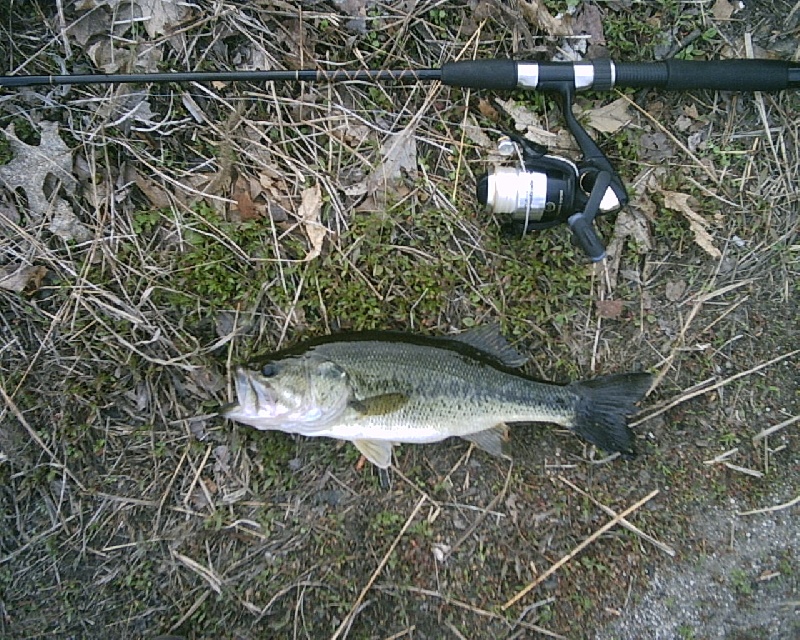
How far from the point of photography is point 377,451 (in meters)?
3.27

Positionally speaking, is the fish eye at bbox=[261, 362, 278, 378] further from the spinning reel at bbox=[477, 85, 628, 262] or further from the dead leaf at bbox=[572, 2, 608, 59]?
the dead leaf at bbox=[572, 2, 608, 59]

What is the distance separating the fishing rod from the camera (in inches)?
127

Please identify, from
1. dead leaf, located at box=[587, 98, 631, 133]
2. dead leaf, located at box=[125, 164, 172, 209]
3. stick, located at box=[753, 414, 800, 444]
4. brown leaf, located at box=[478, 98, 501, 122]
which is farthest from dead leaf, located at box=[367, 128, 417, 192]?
stick, located at box=[753, 414, 800, 444]

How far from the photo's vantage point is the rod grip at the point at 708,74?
332 cm

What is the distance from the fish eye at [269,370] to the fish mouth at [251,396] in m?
0.04

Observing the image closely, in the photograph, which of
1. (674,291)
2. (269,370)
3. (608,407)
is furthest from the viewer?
(674,291)

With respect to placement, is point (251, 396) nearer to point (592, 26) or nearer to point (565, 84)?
point (565, 84)

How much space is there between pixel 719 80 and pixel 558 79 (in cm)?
89

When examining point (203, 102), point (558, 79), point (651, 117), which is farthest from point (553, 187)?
point (203, 102)

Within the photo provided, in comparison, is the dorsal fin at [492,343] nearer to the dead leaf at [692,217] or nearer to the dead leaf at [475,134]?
the dead leaf at [475,134]

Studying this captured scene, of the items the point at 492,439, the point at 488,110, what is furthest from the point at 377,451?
the point at 488,110

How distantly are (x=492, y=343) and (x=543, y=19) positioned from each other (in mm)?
1858

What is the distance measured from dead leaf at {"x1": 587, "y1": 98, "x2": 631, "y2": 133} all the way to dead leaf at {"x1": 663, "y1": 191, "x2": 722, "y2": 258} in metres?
0.48

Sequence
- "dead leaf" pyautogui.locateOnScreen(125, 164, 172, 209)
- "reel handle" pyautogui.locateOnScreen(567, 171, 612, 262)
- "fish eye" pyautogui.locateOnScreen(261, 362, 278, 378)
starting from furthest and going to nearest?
1. "dead leaf" pyautogui.locateOnScreen(125, 164, 172, 209)
2. "reel handle" pyautogui.locateOnScreen(567, 171, 612, 262)
3. "fish eye" pyautogui.locateOnScreen(261, 362, 278, 378)
